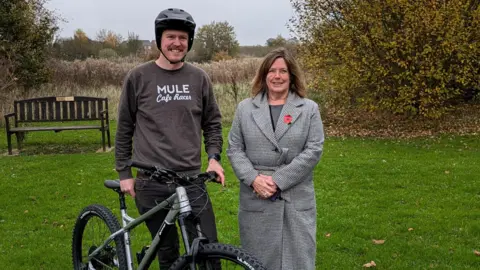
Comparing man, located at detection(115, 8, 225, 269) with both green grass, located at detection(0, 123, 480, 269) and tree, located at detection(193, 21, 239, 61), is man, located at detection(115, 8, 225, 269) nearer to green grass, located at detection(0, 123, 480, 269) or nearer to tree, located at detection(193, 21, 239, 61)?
green grass, located at detection(0, 123, 480, 269)

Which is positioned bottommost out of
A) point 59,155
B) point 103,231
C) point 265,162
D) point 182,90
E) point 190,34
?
point 59,155

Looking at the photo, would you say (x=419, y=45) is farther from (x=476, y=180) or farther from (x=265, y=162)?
(x=265, y=162)

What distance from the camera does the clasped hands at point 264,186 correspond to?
10.4ft

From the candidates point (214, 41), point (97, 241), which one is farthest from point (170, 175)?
point (214, 41)

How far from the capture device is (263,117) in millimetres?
3283

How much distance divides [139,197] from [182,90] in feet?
2.34

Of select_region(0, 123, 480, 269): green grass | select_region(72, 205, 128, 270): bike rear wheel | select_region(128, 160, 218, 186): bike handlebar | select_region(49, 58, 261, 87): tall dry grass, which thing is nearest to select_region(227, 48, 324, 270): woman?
select_region(128, 160, 218, 186): bike handlebar

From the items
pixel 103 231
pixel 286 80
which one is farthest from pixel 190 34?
pixel 103 231

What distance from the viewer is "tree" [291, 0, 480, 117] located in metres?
11.9

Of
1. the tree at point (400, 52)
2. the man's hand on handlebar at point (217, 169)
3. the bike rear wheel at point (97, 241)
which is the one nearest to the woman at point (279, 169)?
the man's hand on handlebar at point (217, 169)

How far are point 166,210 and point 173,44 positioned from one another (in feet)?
3.22

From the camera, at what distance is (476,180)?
7484 mm

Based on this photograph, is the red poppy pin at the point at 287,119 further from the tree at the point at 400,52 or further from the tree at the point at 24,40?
the tree at the point at 24,40

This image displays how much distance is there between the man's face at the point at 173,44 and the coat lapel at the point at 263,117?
57 centimetres
